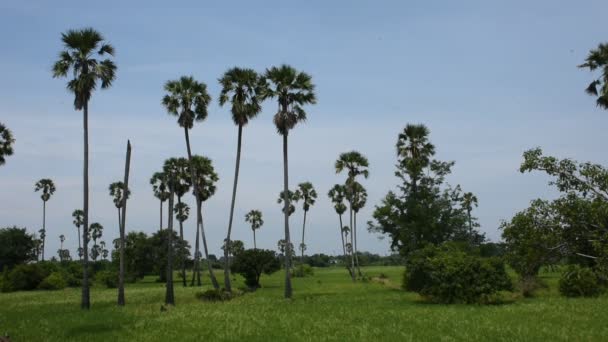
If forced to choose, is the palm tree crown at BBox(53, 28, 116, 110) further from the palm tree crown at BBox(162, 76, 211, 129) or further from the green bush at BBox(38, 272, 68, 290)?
the green bush at BBox(38, 272, 68, 290)

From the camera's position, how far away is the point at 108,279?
249ft

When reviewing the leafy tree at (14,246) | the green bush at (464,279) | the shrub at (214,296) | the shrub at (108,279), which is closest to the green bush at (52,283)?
the shrub at (108,279)

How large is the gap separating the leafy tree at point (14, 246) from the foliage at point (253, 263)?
48687mm

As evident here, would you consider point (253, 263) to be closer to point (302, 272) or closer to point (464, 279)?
point (464, 279)

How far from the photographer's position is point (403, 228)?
48.7 m

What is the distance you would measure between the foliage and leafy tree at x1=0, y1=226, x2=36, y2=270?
160ft

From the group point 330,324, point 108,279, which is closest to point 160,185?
point 108,279

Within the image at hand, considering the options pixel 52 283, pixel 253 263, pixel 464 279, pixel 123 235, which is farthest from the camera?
pixel 52 283

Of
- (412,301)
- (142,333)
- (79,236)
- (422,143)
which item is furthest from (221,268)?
(142,333)

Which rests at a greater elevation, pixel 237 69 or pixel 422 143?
pixel 237 69

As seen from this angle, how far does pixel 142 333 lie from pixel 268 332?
5.30 meters

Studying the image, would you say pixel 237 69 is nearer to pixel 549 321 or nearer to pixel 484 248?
pixel 484 248

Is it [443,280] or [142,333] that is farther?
[443,280]

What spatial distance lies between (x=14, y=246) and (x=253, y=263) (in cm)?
5177
